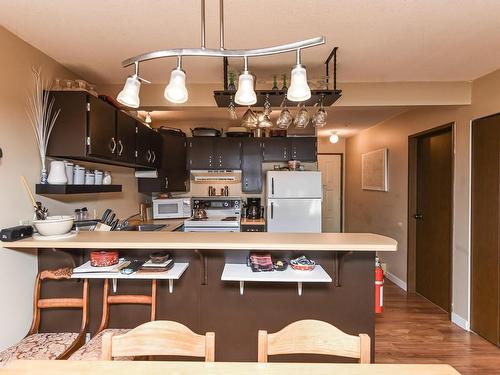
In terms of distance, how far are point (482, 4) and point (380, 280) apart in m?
1.84

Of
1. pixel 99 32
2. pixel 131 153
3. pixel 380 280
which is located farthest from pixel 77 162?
pixel 380 280

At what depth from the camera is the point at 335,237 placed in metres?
2.02

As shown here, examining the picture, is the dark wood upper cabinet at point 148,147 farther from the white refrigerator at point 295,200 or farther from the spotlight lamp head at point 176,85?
the spotlight lamp head at point 176,85

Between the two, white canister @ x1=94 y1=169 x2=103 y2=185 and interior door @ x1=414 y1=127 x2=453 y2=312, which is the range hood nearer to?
white canister @ x1=94 y1=169 x2=103 y2=185

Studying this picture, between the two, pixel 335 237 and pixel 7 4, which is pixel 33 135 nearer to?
pixel 7 4

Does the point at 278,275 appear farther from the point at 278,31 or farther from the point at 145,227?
the point at 145,227

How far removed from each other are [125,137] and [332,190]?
4483 millimetres

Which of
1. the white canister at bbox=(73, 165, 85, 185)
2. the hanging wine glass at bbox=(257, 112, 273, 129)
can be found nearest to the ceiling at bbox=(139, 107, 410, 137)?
the hanging wine glass at bbox=(257, 112, 273, 129)

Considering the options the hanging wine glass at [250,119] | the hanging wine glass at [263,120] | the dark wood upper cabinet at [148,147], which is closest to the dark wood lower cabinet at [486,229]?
the hanging wine glass at [263,120]

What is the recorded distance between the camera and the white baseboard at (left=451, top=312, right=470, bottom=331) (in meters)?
2.84

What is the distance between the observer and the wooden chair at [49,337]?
1631 millimetres

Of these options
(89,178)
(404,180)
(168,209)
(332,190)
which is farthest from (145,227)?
(332,190)

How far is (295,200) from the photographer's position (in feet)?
13.3

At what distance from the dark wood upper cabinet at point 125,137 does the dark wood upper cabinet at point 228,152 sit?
1.72 meters
